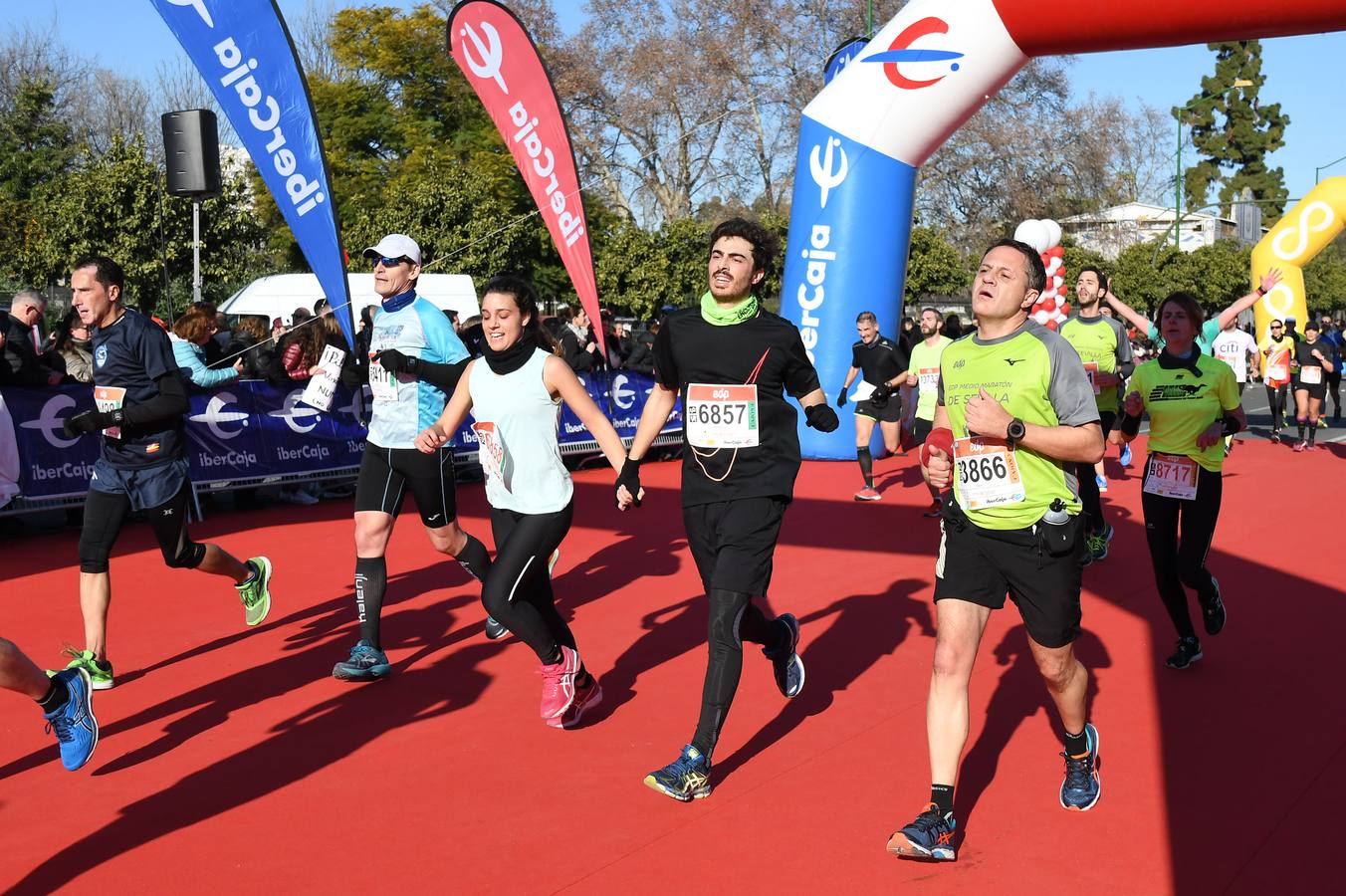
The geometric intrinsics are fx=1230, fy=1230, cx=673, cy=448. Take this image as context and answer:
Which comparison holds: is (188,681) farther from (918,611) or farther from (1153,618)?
(1153,618)

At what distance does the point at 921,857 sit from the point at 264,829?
2191 mm

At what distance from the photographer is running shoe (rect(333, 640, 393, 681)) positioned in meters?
5.90

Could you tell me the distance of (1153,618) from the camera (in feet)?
23.5

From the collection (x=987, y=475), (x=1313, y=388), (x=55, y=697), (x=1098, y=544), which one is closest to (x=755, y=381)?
(x=987, y=475)

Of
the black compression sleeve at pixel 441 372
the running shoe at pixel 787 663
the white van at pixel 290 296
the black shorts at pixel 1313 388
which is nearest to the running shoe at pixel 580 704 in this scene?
the running shoe at pixel 787 663

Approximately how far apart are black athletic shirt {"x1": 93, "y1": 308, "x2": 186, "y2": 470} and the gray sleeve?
3860 mm

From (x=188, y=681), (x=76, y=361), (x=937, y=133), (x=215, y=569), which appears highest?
(x=937, y=133)

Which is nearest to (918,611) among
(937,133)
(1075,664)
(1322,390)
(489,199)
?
(1075,664)

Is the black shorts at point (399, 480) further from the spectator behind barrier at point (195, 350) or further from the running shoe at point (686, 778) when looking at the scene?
the running shoe at point (686, 778)

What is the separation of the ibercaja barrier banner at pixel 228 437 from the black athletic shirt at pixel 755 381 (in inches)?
202

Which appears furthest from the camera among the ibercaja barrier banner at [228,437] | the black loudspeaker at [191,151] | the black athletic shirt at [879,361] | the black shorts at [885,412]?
the black loudspeaker at [191,151]

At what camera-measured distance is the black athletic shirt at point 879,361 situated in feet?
38.5

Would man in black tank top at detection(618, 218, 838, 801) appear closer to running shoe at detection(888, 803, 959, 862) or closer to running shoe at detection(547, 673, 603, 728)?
running shoe at detection(547, 673, 603, 728)

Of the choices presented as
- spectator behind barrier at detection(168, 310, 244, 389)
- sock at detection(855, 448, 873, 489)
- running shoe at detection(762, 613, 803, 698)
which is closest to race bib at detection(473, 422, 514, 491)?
running shoe at detection(762, 613, 803, 698)
